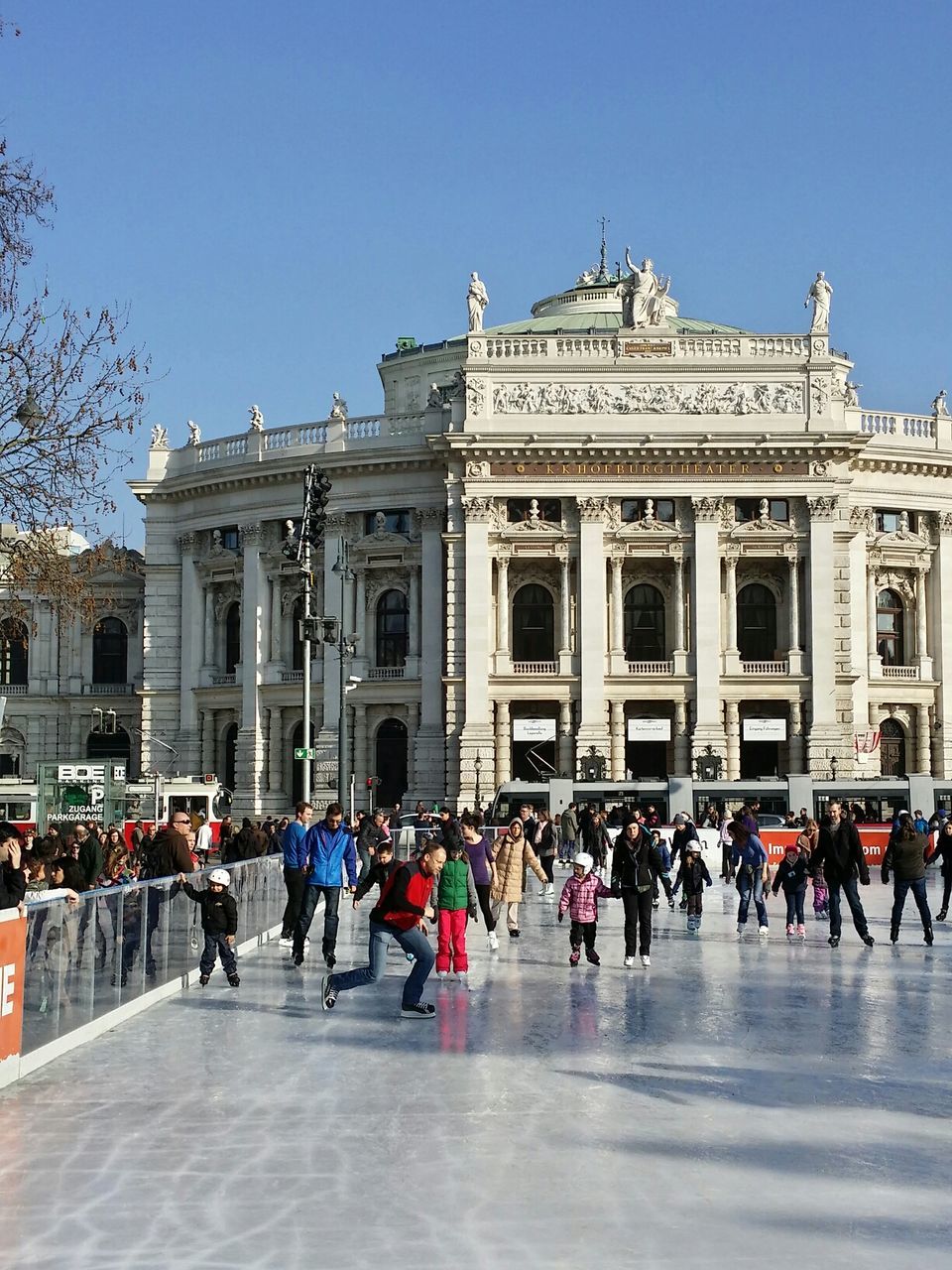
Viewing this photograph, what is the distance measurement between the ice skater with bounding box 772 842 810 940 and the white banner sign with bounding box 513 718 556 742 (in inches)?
1331

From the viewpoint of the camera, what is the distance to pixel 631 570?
62469 mm

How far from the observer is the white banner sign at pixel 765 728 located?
58.8m

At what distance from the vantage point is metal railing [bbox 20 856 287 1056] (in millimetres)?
12883

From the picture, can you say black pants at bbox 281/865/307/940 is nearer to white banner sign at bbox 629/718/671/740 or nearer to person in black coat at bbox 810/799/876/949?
person in black coat at bbox 810/799/876/949

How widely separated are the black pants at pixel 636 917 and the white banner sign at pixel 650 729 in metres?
38.6

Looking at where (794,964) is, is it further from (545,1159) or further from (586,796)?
(586,796)

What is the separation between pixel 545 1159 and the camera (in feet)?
32.6

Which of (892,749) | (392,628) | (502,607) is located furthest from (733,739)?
(392,628)

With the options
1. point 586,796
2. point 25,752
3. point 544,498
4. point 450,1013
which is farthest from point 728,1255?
point 25,752

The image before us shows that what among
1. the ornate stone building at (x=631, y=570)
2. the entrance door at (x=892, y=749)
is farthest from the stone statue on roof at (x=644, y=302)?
the entrance door at (x=892, y=749)

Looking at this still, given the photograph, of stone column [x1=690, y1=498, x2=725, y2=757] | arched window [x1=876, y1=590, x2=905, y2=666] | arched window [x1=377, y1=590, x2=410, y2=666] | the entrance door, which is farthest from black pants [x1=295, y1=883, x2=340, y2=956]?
arched window [x1=876, y1=590, x2=905, y2=666]

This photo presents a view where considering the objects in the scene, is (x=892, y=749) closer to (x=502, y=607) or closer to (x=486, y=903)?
(x=502, y=607)

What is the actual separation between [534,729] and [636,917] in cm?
3884

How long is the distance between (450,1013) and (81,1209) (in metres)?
7.76
